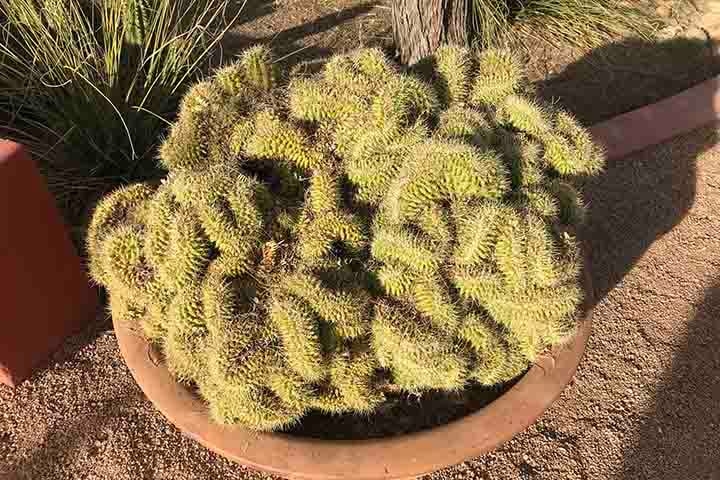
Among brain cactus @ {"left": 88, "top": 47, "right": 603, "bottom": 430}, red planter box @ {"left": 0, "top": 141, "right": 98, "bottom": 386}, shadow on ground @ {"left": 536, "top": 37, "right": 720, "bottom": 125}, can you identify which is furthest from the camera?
shadow on ground @ {"left": 536, "top": 37, "right": 720, "bottom": 125}

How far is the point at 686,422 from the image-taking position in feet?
6.75

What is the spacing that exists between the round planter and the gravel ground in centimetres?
58

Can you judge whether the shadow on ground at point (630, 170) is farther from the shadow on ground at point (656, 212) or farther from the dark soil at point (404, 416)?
the dark soil at point (404, 416)

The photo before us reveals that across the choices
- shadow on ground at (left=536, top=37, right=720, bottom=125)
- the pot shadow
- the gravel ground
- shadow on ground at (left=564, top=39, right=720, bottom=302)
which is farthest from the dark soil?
shadow on ground at (left=536, top=37, right=720, bottom=125)

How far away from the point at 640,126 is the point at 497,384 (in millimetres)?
2001

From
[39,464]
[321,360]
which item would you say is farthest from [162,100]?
[321,360]

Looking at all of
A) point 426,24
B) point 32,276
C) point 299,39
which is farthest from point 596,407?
point 299,39

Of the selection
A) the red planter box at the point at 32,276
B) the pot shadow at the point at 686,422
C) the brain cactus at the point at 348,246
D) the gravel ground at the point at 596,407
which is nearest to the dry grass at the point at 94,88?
the red planter box at the point at 32,276

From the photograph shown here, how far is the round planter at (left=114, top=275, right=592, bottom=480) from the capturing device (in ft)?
4.49

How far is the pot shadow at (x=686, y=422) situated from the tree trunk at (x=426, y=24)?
1561 millimetres

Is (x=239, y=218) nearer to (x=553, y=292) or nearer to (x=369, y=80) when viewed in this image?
(x=369, y=80)

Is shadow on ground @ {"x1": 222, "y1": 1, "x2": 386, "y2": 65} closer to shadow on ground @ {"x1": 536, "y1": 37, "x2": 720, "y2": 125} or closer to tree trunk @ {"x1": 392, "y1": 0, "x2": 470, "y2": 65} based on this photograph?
tree trunk @ {"x1": 392, "y1": 0, "x2": 470, "y2": 65}

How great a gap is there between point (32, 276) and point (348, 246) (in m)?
1.13

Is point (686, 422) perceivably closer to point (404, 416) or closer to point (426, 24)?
point (404, 416)
